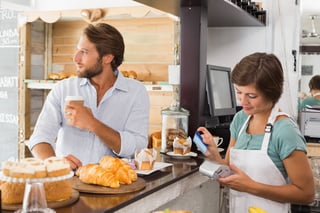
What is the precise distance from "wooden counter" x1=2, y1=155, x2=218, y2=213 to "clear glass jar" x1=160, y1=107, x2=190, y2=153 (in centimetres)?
21

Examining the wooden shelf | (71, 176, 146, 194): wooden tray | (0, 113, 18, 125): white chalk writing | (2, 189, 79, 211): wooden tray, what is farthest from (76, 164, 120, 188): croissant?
(0, 113, 18, 125): white chalk writing

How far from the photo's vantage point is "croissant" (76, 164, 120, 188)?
1735 millimetres

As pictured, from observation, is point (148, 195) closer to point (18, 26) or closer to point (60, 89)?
point (60, 89)

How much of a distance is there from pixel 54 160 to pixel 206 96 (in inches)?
63.4

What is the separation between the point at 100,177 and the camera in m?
1.74

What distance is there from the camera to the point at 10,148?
5.04 m

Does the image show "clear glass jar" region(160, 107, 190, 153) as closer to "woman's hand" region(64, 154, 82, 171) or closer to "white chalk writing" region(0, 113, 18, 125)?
"woman's hand" region(64, 154, 82, 171)

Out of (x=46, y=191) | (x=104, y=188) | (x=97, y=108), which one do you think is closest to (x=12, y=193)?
(x=46, y=191)

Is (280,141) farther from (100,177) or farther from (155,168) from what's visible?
(100,177)

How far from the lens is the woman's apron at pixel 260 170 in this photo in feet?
6.29

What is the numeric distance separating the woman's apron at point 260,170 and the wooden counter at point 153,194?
0.27 metres

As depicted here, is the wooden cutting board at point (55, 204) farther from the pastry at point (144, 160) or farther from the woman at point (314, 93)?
the woman at point (314, 93)

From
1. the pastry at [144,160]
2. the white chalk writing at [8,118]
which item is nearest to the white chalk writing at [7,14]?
the white chalk writing at [8,118]

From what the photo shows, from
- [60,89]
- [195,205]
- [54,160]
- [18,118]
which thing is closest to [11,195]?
[54,160]
